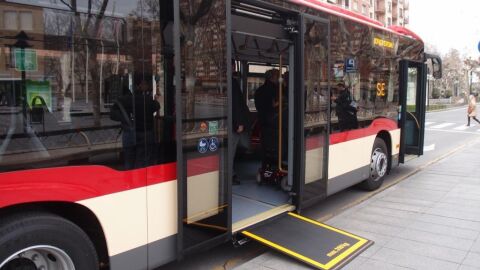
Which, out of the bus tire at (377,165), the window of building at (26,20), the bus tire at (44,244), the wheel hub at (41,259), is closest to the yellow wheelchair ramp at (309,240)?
the bus tire at (44,244)

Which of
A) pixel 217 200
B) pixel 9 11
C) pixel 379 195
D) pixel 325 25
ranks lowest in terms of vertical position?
pixel 379 195

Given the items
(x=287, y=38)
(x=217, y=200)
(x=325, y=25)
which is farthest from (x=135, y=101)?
(x=325, y=25)

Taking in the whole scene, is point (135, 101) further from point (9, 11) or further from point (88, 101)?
point (9, 11)

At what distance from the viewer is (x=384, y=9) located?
264ft

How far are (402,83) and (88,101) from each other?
649 centimetres

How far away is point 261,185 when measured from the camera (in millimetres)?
6520

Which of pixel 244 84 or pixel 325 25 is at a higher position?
pixel 325 25

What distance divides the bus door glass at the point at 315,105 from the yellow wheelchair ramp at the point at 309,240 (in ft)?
→ 1.52

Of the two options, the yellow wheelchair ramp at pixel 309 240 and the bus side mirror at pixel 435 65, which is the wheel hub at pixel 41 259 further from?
the bus side mirror at pixel 435 65

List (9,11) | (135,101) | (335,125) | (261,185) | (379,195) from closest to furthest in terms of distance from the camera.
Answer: (9,11) < (135,101) < (335,125) < (261,185) < (379,195)

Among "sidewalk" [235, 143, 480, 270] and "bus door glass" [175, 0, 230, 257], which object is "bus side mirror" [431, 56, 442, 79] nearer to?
"sidewalk" [235, 143, 480, 270]

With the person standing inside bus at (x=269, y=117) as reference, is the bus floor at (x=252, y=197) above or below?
below

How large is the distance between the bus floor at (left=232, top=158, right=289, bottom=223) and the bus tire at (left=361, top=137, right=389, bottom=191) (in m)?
1.92

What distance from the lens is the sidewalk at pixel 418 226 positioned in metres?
4.41
